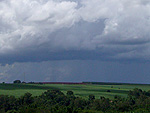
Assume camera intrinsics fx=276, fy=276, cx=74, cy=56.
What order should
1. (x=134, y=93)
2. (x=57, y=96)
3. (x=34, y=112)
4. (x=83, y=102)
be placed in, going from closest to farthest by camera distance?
1. (x=34, y=112)
2. (x=83, y=102)
3. (x=57, y=96)
4. (x=134, y=93)

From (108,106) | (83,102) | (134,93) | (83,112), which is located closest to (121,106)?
(108,106)

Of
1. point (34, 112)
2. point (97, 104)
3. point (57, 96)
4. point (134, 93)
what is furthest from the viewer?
point (134, 93)

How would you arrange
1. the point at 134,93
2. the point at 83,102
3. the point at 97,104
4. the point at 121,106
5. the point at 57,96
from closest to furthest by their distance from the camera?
the point at 121,106 → the point at 97,104 → the point at 83,102 → the point at 57,96 → the point at 134,93

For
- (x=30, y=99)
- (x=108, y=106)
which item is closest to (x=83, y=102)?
(x=108, y=106)

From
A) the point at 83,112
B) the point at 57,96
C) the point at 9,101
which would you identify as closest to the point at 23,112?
the point at 83,112

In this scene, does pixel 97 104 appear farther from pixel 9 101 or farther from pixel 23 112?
pixel 23 112

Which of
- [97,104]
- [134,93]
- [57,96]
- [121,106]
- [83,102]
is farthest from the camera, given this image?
[134,93]

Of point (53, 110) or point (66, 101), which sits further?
point (66, 101)

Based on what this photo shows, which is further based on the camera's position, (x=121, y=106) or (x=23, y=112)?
(x=121, y=106)

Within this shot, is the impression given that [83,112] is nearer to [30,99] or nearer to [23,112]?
[23,112]
